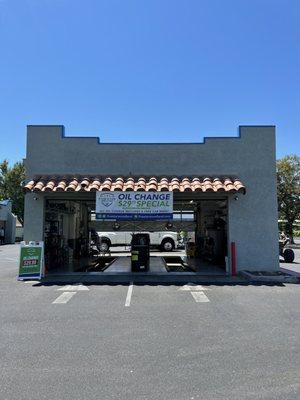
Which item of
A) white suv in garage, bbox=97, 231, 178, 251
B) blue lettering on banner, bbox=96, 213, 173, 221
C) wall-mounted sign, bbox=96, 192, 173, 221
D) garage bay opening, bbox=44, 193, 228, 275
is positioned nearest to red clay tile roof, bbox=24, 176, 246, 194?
wall-mounted sign, bbox=96, 192, 173, 221

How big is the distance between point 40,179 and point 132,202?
367 centimetres

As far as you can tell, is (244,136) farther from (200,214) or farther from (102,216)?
(200,214)

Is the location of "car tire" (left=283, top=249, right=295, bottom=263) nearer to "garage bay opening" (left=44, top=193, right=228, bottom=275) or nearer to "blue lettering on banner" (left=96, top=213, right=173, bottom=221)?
"garage bay opening" (left=44, top=193, right=228, bottom=275)

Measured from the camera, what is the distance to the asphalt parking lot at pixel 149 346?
5.14 metres

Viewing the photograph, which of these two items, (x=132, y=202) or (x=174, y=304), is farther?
(x=132, y=202)

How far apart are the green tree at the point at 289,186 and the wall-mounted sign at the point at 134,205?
36.2 metres

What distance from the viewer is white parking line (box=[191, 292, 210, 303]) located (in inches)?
432

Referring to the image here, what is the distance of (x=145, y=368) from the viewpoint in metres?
5.86

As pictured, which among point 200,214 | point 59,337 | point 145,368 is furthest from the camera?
point 200,214

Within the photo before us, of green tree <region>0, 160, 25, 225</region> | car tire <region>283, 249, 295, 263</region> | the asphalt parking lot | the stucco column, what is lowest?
the asphalt parking lot

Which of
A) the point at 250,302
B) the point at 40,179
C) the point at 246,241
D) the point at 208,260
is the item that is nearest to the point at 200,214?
the point at 208,260

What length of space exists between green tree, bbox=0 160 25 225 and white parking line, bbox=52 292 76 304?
53476 mm

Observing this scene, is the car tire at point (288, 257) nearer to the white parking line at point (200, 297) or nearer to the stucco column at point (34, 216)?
the white parking line at point (200, 297)

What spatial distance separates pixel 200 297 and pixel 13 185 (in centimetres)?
5648
